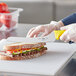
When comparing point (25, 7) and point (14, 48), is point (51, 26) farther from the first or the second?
point (25, 7)

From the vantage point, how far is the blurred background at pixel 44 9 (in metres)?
3.60

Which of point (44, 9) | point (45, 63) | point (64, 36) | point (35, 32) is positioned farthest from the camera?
point (44, 9)

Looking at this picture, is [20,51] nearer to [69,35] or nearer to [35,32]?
[69,35]

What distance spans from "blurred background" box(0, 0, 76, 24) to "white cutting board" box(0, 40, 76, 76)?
2.15 m

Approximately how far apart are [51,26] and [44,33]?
82mm

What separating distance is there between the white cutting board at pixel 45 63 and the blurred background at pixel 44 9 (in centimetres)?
215

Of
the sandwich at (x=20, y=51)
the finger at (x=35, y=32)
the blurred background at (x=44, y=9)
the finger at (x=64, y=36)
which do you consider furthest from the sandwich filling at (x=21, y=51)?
the blurred background at (x=44, y=9)

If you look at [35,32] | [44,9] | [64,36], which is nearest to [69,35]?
[64,36]

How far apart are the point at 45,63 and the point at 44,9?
249 centimetres

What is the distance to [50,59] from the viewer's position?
4.26 ft

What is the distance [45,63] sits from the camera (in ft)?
4.07

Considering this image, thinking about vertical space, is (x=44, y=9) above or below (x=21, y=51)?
below

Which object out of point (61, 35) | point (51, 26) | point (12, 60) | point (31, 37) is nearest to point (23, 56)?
point (12, 60)

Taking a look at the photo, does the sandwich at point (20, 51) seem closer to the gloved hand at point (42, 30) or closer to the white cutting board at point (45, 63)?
the white cutting board at point (45, 63)
